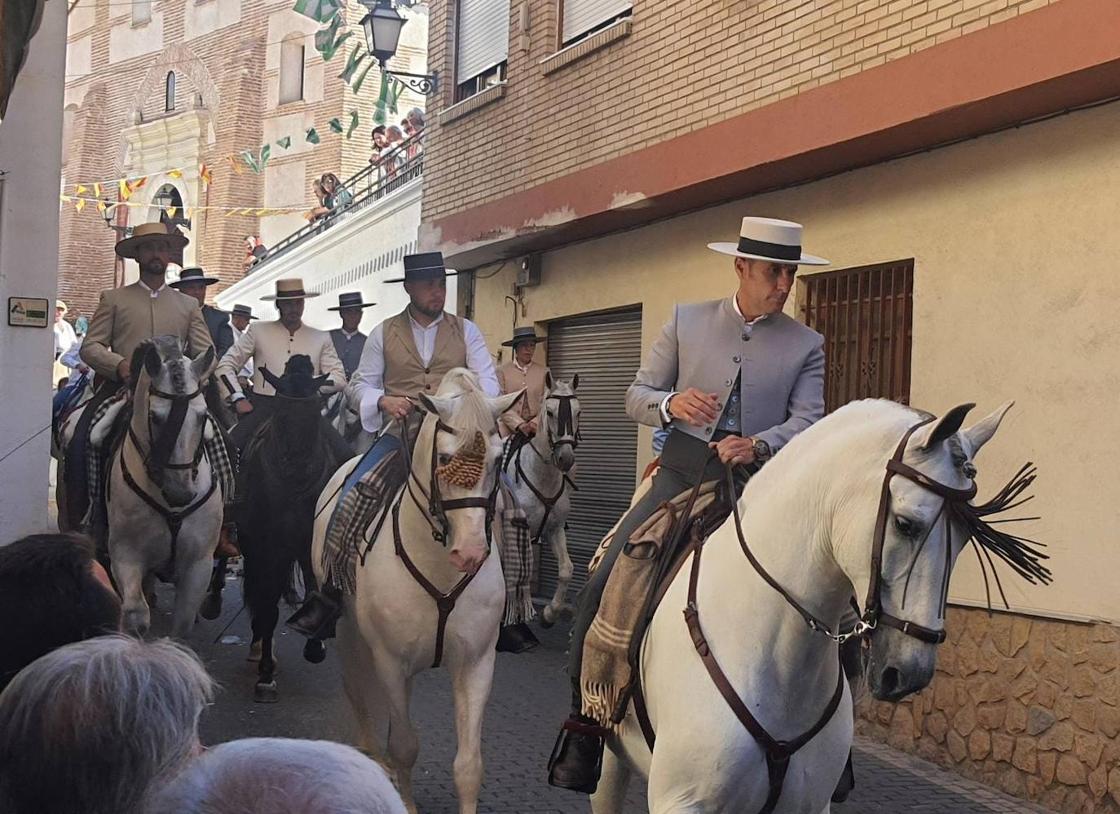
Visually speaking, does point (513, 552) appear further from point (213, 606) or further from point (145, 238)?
point (213, 606)

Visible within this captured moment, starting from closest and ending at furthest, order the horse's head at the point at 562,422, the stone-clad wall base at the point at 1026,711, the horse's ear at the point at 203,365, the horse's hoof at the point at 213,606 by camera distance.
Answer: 1. the stone-clad wall base at the point at 1026,711
2. the horse's ear at the point at 203,365
3. the horse's hoof at the point at 213,606
4. the horse's head at the point at 562,422

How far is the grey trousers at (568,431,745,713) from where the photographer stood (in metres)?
5.16

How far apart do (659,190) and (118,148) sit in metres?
41.9

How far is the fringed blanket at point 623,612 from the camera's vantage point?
4.73 m

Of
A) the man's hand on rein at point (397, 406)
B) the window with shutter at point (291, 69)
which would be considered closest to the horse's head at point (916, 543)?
the man's hand on rein at point (397, 406)

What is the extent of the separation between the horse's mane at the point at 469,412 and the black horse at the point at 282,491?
10.3 ft

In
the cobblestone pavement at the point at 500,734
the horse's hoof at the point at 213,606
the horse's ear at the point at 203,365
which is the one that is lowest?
the cobblestone pavement at the point at 500,734

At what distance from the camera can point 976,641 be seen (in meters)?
8.31

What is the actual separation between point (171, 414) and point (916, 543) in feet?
18.4

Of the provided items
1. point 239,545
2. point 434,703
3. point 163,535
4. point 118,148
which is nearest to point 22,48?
point 163,535

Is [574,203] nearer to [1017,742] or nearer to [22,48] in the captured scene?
[1017,742]

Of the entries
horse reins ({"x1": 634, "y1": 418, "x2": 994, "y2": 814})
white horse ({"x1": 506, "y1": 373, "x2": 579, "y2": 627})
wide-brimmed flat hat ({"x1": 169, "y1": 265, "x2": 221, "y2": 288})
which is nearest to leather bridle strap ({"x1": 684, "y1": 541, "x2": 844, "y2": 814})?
horse reins ({"x1": 634, "y1": 418, "x2": 994, "y2": 814})

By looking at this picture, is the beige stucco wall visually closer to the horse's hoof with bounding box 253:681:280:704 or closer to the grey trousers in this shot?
the grey trousers

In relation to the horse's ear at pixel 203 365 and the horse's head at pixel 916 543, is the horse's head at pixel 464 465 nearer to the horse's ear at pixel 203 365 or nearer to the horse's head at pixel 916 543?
the horse's head at pixel 916 543
